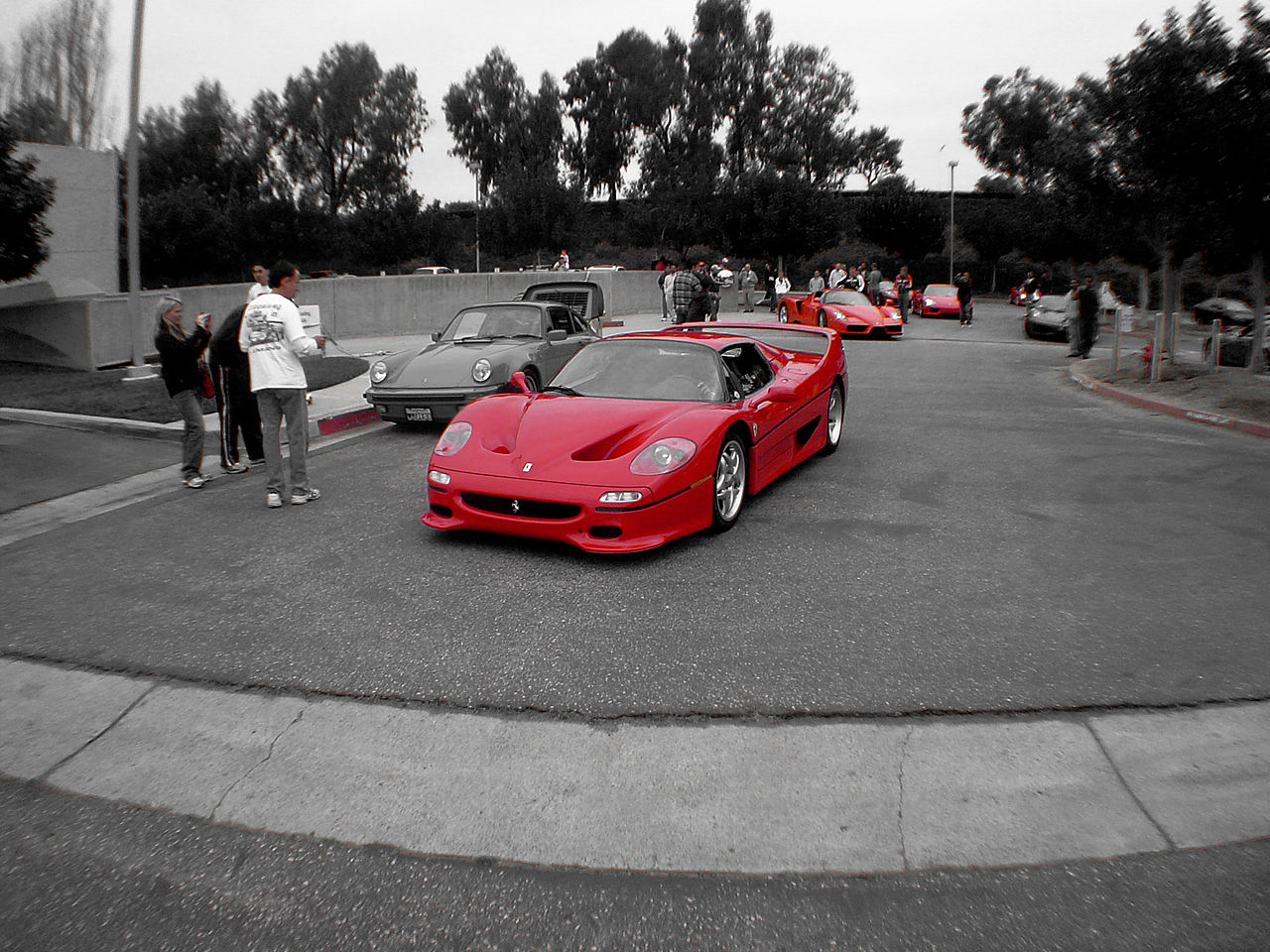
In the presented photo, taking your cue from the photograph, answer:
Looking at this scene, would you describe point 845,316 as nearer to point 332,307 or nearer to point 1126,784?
point 332,307

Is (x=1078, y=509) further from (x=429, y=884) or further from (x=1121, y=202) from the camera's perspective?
(x=1121, y=202)

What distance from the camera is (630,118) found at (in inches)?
2564

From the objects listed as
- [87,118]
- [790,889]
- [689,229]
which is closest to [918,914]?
[790,889]

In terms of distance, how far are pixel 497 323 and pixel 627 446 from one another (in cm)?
616

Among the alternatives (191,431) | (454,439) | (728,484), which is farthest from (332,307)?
(728,484)

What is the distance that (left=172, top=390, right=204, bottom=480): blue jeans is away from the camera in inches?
300

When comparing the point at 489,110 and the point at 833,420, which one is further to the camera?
the point at 489,110

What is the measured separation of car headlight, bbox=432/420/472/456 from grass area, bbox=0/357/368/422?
17.6 feet

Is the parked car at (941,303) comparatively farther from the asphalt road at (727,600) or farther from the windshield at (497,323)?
the asphalt road at (727,600)

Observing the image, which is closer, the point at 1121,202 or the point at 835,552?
the point at 835,552

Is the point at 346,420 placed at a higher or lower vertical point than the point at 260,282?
lower

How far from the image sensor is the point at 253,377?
6883 mm

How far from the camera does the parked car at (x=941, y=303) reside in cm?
3538

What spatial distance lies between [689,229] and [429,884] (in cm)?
5650
